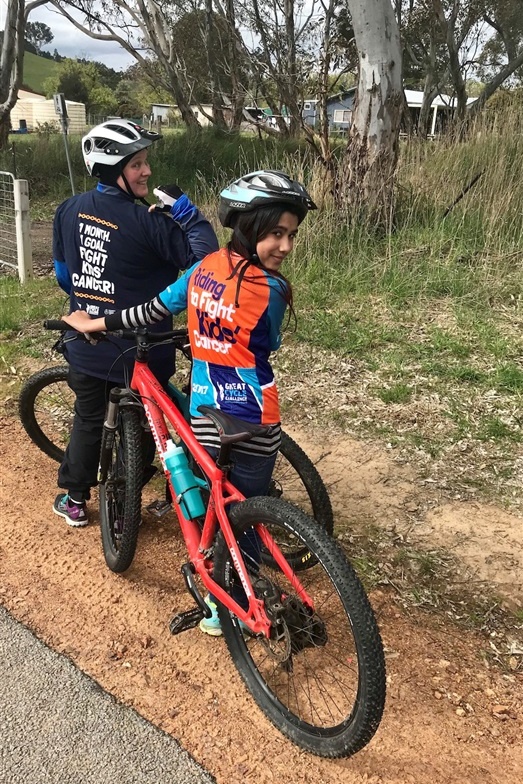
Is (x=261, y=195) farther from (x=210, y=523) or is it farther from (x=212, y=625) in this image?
(x=212, y=625)

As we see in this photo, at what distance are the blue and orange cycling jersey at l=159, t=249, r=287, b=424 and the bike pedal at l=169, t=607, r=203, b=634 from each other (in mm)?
870

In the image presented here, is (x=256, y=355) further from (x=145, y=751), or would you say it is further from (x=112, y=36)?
(x=112, y=36)

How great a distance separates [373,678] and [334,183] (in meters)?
6.58

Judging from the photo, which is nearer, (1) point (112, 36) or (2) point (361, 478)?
(2) point (361, 478)

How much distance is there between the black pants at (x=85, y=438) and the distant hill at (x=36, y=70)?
347 feet

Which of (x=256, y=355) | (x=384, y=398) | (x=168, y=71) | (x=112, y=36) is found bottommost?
(x=384, y=398)

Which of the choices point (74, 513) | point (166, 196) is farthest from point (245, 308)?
point (74, 513)

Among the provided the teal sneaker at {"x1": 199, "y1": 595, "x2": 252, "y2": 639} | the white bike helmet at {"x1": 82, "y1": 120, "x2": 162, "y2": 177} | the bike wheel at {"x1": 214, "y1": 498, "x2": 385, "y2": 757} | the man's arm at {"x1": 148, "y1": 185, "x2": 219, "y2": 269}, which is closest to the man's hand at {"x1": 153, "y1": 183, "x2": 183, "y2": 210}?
the man's arm at {"x1": 148, "y1": 185, "x2": 219, "y2": 269}

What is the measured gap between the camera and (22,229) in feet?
26.2

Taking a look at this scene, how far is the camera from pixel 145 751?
2.17 meters

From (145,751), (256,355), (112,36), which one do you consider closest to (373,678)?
(145,751)

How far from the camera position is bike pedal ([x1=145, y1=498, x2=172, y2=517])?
11.0ft

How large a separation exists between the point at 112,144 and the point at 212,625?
2.17 m

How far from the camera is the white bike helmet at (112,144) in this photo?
9.03 ft
